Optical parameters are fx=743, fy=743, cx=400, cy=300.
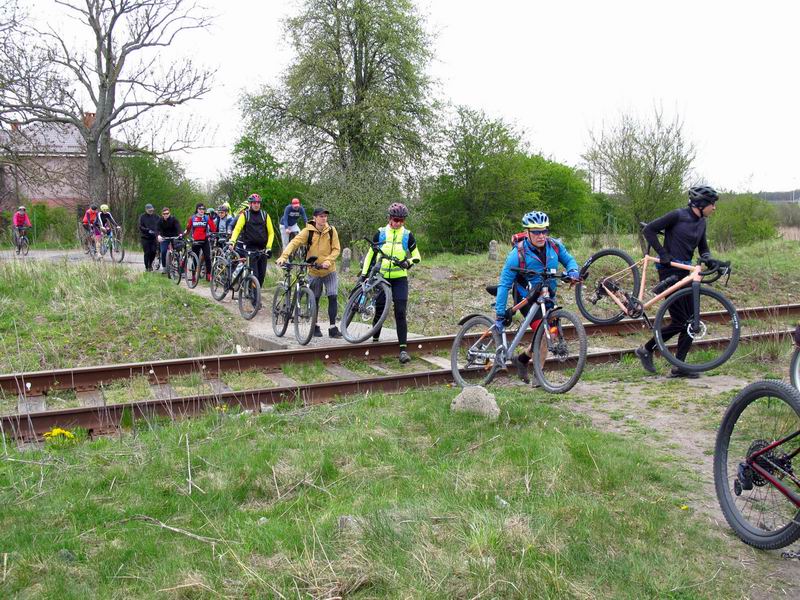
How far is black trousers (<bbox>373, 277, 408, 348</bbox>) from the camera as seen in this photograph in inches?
384

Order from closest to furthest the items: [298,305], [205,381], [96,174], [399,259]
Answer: [205,381] → [399,259] → [298,305] → [96,174]

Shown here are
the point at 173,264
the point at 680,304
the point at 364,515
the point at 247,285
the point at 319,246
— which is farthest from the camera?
the point at 173,264

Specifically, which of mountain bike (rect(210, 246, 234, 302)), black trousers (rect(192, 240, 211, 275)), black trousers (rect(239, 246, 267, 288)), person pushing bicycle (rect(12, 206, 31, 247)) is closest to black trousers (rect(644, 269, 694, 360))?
black trousers (rect(239, 246, 267, 288))

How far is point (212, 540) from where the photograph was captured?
152 inches

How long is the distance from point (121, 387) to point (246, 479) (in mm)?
4294

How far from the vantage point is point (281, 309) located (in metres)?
11.3

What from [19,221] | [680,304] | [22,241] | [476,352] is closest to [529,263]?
[476,352]

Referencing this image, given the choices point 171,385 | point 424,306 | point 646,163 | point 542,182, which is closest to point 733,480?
point 171,385

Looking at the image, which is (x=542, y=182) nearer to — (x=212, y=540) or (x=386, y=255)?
(x=386, y=255)

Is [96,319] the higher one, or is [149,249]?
[149,249]

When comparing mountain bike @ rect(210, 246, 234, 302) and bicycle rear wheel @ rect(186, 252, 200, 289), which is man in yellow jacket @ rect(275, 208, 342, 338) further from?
bicycle rear wheel @ rect(186, 252, 200, 289)

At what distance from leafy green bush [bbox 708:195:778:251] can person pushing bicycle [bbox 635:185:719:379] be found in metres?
26.0

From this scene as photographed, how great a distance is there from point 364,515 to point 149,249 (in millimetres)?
16404

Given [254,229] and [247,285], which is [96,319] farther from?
[254,229]
